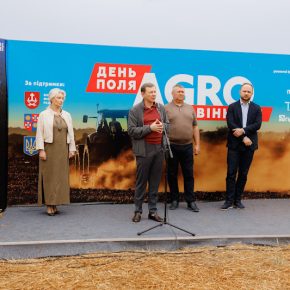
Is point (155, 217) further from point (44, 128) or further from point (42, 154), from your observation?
point (44, 128)

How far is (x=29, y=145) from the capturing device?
→ 21.6 feet

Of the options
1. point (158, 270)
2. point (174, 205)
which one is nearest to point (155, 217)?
point (174, 205)

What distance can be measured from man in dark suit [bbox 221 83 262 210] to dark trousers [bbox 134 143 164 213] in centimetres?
128

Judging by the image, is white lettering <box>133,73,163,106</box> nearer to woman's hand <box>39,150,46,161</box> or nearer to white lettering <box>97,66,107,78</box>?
white lettering <box>97,66,107,78</box>

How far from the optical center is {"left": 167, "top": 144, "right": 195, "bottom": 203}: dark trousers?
6398 mm

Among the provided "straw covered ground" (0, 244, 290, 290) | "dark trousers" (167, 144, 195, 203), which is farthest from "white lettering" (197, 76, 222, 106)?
"straw covered ground" (0, 244, 290, 290)

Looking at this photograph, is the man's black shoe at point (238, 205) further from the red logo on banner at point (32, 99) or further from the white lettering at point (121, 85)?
the red logo on banner at point (32, 99)

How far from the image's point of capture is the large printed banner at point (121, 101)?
655cm

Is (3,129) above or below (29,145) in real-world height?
above

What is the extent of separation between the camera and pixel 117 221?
19.3ft

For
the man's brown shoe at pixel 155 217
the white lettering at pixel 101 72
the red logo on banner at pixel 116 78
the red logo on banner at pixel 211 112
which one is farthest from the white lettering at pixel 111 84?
the man's brown shoe at pixel 155 217

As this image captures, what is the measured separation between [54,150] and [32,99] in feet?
3.21

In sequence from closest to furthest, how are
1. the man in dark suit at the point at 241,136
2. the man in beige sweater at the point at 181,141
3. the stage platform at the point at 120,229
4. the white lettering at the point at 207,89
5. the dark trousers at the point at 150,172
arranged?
the stage platform at the point at 120,229 < the dark trousers at the point at 150,172 < the man in beige sweater at the point at 181,141 < the man in dark suit at the point at 241,136 < the white lettering at the point at 207,89

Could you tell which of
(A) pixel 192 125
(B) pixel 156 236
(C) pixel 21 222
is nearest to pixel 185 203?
(A) pixel 192 125
